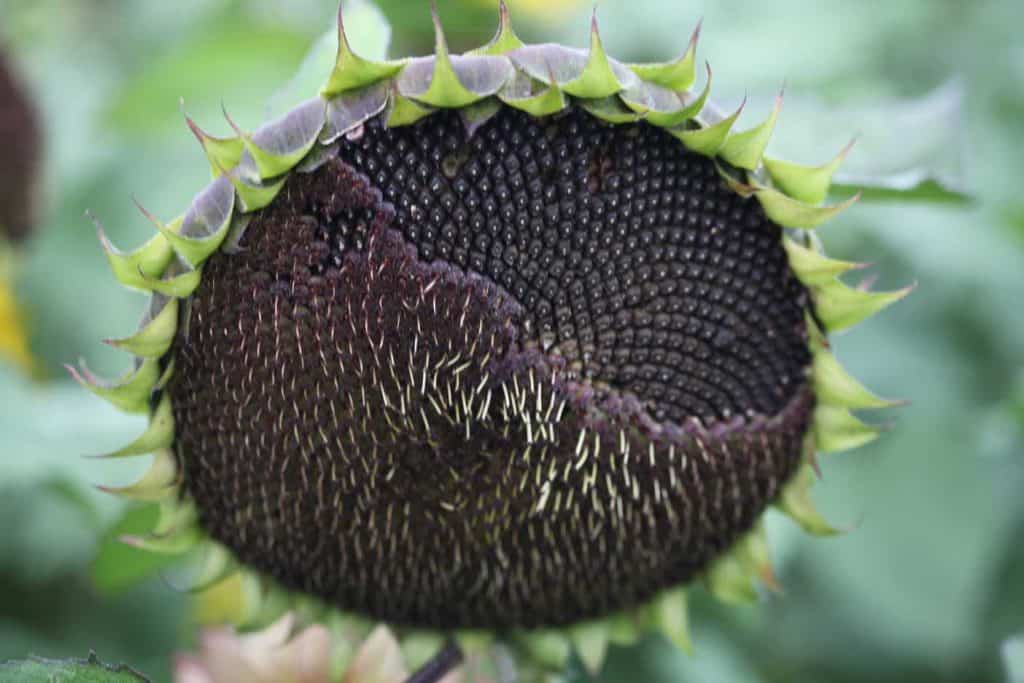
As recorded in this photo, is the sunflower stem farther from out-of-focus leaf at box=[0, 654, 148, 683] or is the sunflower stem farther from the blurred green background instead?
the blurred green background

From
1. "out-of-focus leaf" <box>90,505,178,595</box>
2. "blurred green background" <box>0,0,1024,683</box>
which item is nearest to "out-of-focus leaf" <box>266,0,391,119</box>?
"out-of-focus leaf" <box>90,505,178,595</box>

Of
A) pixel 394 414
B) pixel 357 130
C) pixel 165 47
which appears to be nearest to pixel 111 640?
pixel 394 414

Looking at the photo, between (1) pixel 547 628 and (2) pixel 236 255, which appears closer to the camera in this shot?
(2) pixel 236 255

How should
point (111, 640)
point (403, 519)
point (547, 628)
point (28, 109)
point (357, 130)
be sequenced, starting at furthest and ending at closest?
point (28, 109) → point (111, 640) → point (547, 628) → point (403, 519) → point (357, 130)

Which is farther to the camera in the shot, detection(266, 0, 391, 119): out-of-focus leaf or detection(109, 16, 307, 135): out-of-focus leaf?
detection(109, 16, 307, 135): out-of-focus leaf

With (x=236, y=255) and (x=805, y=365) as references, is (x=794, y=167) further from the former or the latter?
(x=236, y=255)

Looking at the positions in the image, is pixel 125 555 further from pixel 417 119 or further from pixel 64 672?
pixel 417 119

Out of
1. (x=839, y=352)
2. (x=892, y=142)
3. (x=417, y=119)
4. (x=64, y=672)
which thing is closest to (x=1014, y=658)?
(x=892, y=142)
